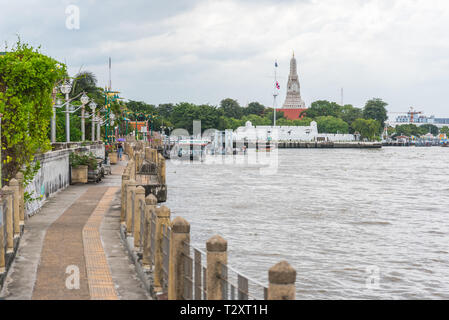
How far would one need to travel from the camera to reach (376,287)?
19.1 meters

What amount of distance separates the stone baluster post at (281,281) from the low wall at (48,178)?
14272mm

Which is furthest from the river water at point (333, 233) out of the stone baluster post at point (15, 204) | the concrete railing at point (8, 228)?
the concrete railing at point (8, 228)

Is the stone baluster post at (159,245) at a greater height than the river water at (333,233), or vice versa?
the stone baluster post at (159,245)

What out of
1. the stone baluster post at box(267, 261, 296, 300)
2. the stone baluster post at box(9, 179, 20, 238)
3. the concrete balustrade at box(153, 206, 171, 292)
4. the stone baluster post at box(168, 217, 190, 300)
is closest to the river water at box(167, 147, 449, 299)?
the concrete balustrade at box(153, 206, 171, 292)

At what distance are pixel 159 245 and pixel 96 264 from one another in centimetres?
271

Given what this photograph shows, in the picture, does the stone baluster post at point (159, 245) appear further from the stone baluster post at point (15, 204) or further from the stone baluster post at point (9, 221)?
the stone baluster post at point (15, 204)

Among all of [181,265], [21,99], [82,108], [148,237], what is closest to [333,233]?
[21,99]

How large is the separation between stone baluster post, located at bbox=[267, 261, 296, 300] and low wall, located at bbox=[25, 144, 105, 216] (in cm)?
1427

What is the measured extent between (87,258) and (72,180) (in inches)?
728

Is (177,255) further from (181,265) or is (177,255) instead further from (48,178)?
(48,178)

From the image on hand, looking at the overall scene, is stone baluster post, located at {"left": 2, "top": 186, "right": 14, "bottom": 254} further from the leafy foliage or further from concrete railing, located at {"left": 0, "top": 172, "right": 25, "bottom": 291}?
the leafy foliage

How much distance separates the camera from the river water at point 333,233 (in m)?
19.9

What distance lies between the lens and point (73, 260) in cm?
1377

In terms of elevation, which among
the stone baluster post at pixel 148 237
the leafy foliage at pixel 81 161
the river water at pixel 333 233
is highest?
the leafy foliage at pixel 81 161
